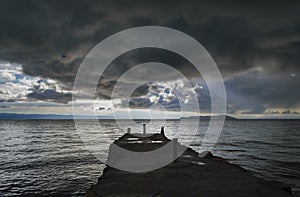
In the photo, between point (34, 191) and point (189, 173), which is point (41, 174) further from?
point (189, 173)

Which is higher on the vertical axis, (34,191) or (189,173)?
(189,173)

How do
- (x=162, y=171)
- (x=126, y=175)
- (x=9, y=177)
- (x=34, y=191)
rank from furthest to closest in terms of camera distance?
(x=9, y=177) → (x=34, y=191) → (x=162, y=171) → (x=126, y=175)

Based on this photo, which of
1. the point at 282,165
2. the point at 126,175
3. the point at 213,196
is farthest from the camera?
the point at 282,165

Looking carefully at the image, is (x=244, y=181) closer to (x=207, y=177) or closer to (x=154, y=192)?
(x=207, y=177)

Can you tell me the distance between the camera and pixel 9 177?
19.0 meters

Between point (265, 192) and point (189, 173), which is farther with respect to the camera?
point (189, 173)

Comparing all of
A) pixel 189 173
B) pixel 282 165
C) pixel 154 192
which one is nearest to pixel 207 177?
pixel 189 173

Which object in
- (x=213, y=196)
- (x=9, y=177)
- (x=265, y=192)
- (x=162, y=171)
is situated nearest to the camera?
(x=213, y=196)

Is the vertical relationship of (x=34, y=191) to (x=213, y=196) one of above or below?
below

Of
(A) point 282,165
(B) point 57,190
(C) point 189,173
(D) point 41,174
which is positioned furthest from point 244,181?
(A) point 282,165

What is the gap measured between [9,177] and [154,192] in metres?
17.4

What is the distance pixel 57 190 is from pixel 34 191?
1.53 m

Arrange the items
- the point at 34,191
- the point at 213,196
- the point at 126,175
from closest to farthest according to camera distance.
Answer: the point at 213,196 < the point at 126,175 < the point at 34,191

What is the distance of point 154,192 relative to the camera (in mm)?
7438
